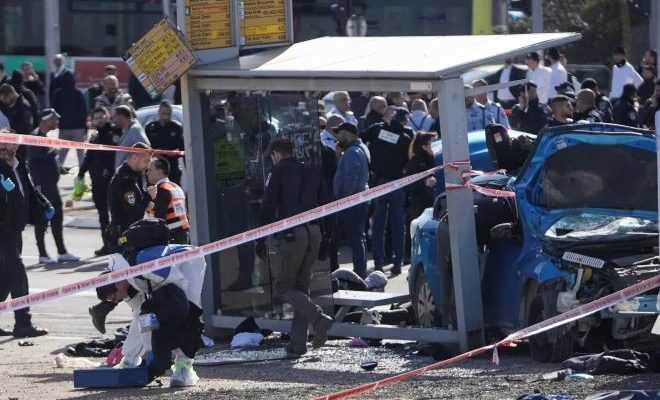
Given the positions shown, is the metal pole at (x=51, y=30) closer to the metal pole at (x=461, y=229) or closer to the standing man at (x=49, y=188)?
the standing man at (x=49, y=188)

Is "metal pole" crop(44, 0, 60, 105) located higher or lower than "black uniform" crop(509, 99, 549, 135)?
higher

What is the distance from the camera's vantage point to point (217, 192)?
44.4ft

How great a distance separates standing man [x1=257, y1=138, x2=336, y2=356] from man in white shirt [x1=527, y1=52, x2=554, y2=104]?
12.8 metres

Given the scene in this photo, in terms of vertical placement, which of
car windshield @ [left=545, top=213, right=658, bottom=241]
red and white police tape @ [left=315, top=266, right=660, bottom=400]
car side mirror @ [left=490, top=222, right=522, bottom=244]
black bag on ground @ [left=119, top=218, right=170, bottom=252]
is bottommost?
red and white police tape @ [left=315, top=266, right=660, bottom=400]

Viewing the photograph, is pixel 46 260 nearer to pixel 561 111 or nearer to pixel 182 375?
pixel 561 111

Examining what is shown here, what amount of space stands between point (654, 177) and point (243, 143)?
363 centimetres

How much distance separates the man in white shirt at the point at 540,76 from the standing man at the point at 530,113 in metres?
2.74

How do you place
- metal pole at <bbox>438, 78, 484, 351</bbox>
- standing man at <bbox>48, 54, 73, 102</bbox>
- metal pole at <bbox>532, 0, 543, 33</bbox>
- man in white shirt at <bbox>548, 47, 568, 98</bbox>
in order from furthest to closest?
metal pole at <bbox>532, 0, 543, 33</bbox> → standing man at <bbox>48, 54, 73, 102</bbox> → man in white shirt at <bbox>548, 47, 568, 98</bbox> → metal pole at <bbox>438, 78, 484, 351</bbox>

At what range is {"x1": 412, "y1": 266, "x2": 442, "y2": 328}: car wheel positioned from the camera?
1262cm

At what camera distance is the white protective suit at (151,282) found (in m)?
10.2

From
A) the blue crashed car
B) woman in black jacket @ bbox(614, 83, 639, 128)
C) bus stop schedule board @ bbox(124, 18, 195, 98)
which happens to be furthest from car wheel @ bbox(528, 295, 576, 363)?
woman in black jacket @ bbox(614, 83, 639, 128)

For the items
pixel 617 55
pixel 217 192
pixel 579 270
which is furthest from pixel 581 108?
pixel 617 55

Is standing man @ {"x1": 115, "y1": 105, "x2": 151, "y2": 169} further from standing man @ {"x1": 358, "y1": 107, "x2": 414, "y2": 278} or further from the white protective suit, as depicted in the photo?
the white protective suit

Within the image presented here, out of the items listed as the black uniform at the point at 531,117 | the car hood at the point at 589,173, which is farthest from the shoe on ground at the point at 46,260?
the car hood at the point at 589,173
